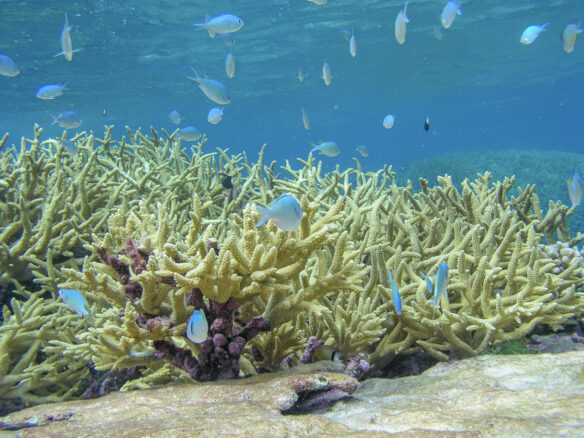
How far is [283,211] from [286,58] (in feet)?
104

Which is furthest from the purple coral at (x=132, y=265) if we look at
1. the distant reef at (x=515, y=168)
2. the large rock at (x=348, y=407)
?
the distant reef at (x=515, y=168)

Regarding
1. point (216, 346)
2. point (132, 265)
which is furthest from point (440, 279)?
point (132, 265)

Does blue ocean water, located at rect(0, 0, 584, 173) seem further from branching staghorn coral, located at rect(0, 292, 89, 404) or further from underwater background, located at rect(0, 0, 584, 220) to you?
branching staghorn coral, located at rect(0, 292, 89, 404)

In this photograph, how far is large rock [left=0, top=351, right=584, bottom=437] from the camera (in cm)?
159

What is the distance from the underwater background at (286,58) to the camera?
19.9 meters

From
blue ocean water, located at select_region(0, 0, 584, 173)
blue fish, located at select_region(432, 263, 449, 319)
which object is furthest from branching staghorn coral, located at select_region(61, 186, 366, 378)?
blue ocean water, located at select_region(0, 0, 584, 173)

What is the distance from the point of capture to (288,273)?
2340 millimetres

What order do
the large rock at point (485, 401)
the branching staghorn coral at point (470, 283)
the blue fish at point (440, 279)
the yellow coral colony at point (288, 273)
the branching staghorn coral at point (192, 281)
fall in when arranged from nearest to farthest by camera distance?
the large rock at point (485, 401) < the branching staghorn coral at point (192, 281) < the yellow coral colony at point (288, 273) < the blue fish at point (440, 279) < the branching staghorn coral at point (470, 283)

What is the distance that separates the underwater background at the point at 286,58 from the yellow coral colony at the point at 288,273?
24.1ft

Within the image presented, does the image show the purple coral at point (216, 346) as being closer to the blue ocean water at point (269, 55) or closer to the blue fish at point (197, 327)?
the blue fish at point (197, 327)

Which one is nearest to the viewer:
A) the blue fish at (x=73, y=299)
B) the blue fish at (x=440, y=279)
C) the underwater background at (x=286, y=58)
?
the blue fish at (x=440, y=279)

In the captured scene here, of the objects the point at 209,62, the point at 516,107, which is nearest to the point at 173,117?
the point at 209,62

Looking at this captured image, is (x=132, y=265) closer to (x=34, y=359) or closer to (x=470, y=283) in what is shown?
(x=34, y=359)

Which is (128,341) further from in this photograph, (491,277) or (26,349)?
(491,277)
